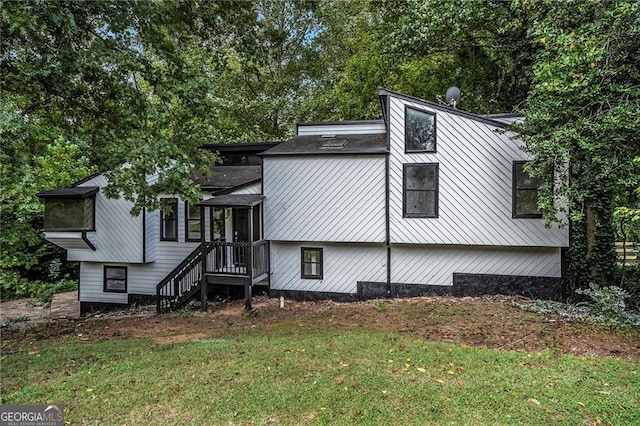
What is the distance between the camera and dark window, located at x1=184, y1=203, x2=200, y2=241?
1287cm

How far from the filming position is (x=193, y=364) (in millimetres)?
5527

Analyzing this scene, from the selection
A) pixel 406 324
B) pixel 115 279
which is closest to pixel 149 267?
pixel 115 279

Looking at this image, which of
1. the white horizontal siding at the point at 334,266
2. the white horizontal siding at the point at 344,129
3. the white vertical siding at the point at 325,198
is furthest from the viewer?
the white horizontal siding at the point at 344,129

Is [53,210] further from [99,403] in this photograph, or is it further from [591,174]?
[591,174]

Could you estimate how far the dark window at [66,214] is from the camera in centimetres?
1220

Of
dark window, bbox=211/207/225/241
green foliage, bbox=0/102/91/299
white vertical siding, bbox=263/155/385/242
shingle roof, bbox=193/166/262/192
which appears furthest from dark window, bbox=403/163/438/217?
green foliage, bbox=0/102/91/299

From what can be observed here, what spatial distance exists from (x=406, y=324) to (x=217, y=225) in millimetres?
7205

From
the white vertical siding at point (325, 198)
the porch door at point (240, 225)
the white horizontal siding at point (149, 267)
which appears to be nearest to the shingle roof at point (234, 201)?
the white vertical siding at point (325, 198)

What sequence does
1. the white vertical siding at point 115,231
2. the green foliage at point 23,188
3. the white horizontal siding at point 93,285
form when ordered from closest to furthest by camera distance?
the green foliage at point 23,188 → the white vertical siding at point 115,231 → the white horizontal siding at point 93,285

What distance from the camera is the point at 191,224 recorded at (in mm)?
12922

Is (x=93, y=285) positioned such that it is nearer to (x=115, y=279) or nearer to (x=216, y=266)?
(x=115, y=279)

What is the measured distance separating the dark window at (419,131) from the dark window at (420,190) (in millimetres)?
493

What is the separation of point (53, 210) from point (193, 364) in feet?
32.4

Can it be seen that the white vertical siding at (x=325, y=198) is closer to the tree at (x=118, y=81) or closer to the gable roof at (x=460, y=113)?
the gable roof at (x=460, y=113)
